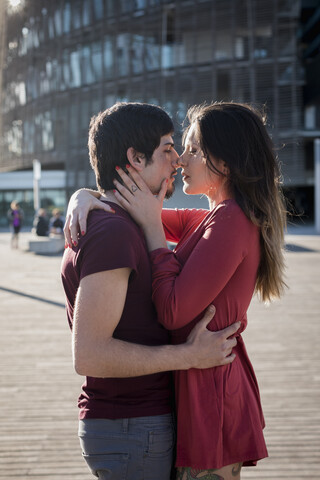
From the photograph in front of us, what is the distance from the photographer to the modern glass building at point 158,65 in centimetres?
3781

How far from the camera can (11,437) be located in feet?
15.0

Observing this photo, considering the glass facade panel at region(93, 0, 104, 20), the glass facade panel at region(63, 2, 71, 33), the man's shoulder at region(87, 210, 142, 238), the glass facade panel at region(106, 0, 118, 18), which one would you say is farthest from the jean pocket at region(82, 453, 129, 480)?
the glass facade panel at region(63, 2, 71, 33)

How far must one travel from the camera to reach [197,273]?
189 cm

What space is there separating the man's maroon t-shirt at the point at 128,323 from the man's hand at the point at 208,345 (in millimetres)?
126

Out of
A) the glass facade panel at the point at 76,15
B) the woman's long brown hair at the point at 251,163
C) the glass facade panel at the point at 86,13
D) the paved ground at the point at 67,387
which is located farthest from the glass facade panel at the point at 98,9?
the woman's long brown hair at the point at 251,163

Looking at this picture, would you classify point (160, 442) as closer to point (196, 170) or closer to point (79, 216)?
point (79, 216)

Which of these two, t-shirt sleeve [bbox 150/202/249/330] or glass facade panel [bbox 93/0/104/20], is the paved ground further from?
glass facade panel [bbox 93/0/104/20]

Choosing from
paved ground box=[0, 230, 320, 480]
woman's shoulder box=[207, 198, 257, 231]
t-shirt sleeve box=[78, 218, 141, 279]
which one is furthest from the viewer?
paved ground box=[0, 230, 320, 480]

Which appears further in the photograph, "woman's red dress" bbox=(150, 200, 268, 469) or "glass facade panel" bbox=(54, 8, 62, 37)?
"glass facade panel" bbox=(54, 8, 62, 37)

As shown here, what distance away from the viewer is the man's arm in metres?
1.77

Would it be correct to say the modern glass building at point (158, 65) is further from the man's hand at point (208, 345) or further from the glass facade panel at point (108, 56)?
the man's hand at point (208, 345)

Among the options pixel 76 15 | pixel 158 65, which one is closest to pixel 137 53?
pixel 158 65

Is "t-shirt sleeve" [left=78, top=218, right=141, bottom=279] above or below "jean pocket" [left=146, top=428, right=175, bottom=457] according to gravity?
above

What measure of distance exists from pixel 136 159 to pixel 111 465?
108 centimetres
